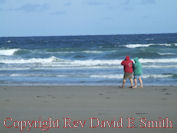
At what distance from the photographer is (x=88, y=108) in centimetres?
680

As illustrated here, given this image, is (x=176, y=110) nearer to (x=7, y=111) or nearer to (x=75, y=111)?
(x=75, y=111)

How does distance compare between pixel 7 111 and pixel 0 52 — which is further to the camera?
pixel 0 52

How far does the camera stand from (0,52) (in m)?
31.7

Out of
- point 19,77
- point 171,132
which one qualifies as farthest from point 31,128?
point 19,77

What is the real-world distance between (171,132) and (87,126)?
4.87 ft

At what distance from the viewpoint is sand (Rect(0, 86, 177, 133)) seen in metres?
5.37

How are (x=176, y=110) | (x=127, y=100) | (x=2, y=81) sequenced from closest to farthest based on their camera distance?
(x=176, y=110) → (x=127, y=100) → (x=2, y=81)

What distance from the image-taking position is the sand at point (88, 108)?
537 cm

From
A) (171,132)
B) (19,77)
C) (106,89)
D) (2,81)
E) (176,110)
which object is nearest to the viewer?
(171,132)

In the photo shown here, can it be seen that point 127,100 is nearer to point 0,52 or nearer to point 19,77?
point 19,77

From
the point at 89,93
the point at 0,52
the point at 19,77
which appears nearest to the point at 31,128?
the point at 89,93

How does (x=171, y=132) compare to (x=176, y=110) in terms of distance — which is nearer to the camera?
(x=171, y=132)

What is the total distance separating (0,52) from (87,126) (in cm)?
2810

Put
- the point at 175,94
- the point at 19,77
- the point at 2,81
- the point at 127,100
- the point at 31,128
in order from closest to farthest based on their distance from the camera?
the point at 31,128, the point at 127,100, the point at 175,94, the point at 2,81, the point at 19,77
